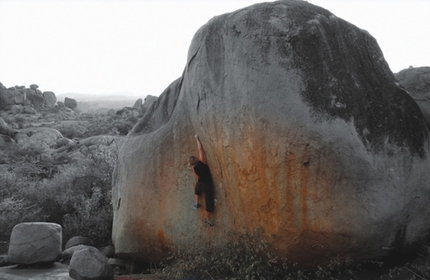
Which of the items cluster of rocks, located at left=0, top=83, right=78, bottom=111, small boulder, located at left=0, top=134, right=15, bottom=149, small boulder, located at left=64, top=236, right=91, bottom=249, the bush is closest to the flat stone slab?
small boulder, located at left=64, top=236, right=91, bottom=249

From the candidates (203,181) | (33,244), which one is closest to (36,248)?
(33,244)

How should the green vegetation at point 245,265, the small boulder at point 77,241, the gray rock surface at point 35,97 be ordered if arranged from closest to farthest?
the green vegetation at point 245,265 → the small boulder at point 77,241 → the gray rock surface at point 35,97

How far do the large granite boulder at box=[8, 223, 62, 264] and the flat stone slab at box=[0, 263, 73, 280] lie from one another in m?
0.12

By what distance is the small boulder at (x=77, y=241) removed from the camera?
891 cm

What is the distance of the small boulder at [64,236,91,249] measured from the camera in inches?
351

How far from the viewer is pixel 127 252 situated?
743 centimetres

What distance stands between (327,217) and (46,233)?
5.02 m

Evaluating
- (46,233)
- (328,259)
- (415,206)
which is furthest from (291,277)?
(46,233)

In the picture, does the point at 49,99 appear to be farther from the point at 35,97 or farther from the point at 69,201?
the point at 69,201

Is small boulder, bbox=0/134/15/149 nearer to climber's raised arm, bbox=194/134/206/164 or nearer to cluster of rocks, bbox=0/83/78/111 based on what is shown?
climber's raised arm, bbox=194/134/206/164

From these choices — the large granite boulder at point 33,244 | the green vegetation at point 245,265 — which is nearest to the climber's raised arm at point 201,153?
the green vegetation at point 245,265

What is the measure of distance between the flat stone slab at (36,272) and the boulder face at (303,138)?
85.3 inches

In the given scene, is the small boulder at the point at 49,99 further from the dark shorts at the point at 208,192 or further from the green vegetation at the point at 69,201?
the dark shorts at the point at 208,192

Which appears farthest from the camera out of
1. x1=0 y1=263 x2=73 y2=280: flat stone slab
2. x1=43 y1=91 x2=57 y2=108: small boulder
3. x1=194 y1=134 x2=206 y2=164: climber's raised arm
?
x1=43 y1=91 x2=57 y2=108: small boulder
